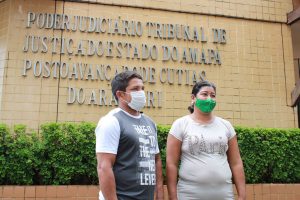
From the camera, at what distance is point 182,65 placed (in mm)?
7270

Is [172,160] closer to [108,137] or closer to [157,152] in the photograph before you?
[157,152]

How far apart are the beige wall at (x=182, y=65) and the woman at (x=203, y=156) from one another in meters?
3.85

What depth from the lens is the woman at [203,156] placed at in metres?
2.80

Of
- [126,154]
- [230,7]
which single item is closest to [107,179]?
[126,154]

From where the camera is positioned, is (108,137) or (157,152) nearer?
(108,137)

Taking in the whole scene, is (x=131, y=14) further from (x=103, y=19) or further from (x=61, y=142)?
(x=61, y=142)

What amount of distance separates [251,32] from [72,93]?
155 inches

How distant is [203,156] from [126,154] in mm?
733

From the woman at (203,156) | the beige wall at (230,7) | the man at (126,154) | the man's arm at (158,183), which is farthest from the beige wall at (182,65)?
the man at (126,154)

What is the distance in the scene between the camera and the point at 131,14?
23.9ft

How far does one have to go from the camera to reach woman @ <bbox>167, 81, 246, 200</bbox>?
2801mm

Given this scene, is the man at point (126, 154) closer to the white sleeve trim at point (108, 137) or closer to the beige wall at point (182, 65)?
the white sleeve trim at point (108, 137)

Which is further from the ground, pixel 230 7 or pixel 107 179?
pixel 230 7

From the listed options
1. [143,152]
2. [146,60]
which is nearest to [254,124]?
[146,60]
